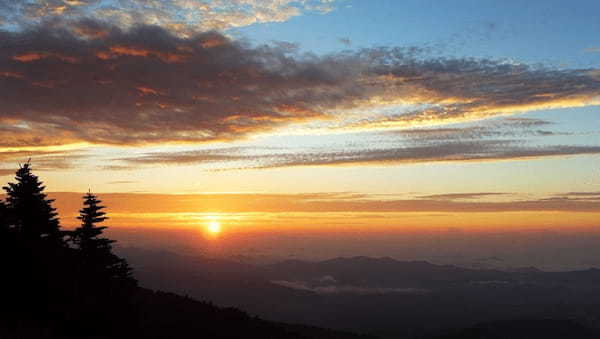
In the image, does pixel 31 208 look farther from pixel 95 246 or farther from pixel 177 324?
pixel 177 324

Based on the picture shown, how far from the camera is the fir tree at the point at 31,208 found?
32.8 meters

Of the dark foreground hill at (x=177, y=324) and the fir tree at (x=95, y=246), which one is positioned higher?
the fir tree at (x=95, y=246)

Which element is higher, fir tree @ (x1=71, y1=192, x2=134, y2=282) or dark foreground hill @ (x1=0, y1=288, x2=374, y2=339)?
fir tree @ (x1=71, y1=192, x2=134, y2=282)

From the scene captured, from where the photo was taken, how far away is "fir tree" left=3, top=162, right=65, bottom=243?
32750mm

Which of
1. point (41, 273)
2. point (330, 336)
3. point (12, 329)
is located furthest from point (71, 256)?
point (330, 336)

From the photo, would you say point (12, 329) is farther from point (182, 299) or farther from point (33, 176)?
point (182, 299)

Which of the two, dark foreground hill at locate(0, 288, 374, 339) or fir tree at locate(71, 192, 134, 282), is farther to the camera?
fir tree at locate(71, 192, 134, 282)

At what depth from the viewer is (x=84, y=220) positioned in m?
33.0

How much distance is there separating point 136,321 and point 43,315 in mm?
6893

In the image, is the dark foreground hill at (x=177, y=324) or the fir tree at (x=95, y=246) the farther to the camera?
the fir tree at (x=95, y=246)

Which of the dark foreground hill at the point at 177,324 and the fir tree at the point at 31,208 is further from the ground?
the fir tree at the point at 31,208

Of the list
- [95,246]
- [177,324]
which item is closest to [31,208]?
[95,246]

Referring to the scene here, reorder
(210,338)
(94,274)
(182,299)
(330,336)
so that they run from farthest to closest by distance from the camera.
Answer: (330,336)
(182,299)
(210,338)
(94,274)

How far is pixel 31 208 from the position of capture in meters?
33.1
